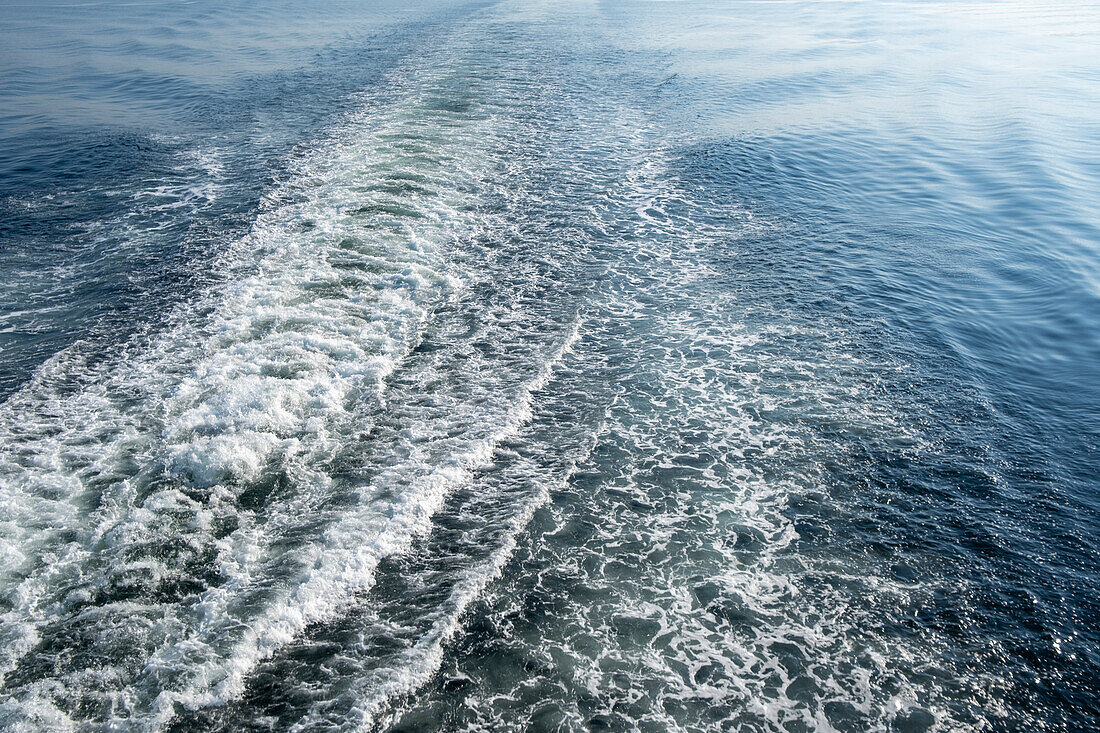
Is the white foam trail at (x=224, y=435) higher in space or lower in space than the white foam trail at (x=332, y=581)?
higher

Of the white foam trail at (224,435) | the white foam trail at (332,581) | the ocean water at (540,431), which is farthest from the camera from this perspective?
the white foam trail at (224,435)

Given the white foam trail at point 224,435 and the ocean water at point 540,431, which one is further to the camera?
the white foam trail at point 224,435

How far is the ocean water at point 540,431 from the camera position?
16.9 feet

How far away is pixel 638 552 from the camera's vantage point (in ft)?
20.7

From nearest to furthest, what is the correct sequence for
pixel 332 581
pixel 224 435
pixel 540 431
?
pixel 332 581 → pixel 224 435 → pixel 540 431

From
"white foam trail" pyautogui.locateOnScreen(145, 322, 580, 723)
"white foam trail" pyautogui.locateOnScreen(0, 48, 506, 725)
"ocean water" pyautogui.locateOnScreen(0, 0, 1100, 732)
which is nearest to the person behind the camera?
"white foam trail" pyautogui.locateOnScreen(145, 322, 580, 723)

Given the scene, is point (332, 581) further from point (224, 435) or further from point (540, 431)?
point (540, 431)

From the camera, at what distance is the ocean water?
516 centimetres

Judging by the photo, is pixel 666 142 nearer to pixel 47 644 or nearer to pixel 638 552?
pixel 638 552

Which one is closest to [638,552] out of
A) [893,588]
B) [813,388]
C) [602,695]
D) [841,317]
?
[602,695]

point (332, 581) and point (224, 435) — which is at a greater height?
point (224, 435)

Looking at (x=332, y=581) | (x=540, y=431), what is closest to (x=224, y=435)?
(x=332, y=581)

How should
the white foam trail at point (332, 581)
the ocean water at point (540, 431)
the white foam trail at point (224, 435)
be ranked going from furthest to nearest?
1. the white foam trail at point (224, 435)
2. the ocean water at point (540, 431)
3. the white foam trail at point (332, 581)

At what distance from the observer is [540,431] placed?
7.83 m
